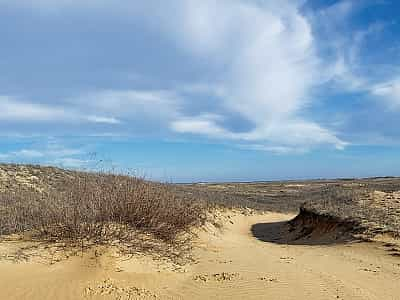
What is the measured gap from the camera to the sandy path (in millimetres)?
7402

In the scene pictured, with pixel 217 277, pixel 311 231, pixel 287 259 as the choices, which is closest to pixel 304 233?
pixel 311 231

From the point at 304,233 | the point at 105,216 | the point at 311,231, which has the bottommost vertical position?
the point at 304,233

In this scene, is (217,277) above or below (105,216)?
below

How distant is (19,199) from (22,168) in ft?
30.8

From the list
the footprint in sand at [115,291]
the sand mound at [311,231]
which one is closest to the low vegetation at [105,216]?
the footprint in sand at [115,291]

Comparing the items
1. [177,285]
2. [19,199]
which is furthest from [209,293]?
[19,199]

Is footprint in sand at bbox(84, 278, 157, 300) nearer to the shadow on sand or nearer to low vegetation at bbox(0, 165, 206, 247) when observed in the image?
low vegetation at bbox(0, 165, 206, 247)

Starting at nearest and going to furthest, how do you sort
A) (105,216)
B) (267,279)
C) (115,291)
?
(115,291), (267,279), (105,216)

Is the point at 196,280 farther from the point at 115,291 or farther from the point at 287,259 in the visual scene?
the point at 287,259

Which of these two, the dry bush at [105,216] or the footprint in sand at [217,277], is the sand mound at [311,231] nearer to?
the dry bush at [105,216]

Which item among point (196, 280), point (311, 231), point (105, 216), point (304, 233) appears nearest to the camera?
point (196, 280)

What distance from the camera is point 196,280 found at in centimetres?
852

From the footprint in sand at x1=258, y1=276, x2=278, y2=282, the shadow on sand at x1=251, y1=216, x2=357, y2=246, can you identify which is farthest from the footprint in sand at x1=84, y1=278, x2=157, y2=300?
the shadow on sand at x1=251, y1=216, x2=357, y2=246

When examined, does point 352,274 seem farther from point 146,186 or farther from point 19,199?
point 19,199
